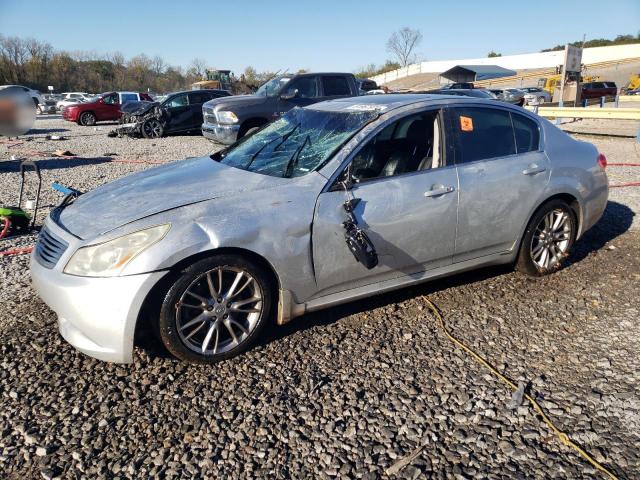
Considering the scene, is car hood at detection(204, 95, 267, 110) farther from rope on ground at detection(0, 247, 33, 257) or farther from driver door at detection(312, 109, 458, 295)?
driver door at detection(312, 109, 458, 295)

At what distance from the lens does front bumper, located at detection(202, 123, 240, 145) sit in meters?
11.3

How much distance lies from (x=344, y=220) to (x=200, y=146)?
1187 cm

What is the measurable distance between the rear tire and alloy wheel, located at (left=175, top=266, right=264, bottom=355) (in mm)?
23293

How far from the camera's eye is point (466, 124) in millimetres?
3781

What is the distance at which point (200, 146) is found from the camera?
555 inches

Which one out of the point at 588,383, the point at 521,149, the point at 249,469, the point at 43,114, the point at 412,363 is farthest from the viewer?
the point at 43,114

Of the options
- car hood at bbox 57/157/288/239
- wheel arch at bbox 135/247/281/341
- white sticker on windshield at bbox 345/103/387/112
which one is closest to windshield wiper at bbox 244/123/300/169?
car hood at bbox 57/157/288/239

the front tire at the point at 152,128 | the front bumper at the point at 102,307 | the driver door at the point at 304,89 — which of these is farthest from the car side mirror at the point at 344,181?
the front tire at the point at 152,128

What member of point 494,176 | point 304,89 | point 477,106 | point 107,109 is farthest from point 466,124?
point 107,109

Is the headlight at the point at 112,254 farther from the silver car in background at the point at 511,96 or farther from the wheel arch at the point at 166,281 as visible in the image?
the silver car in background at the point at 511,96

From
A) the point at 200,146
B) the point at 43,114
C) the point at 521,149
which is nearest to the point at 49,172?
the point at 200,146

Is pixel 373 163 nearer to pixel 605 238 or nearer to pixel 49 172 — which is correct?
pixel 605 238

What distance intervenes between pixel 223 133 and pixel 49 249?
878 cm

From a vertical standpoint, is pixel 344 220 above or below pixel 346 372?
above
